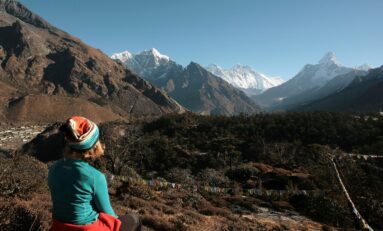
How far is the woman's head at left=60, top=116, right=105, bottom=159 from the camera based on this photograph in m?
3.74

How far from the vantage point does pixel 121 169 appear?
36.4 meters

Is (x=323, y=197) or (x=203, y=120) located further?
(x=203, y=120)

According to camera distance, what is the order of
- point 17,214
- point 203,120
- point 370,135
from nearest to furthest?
point 17,214 → point 370,135 → point 203,120

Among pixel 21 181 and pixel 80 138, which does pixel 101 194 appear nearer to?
pixel 80 138

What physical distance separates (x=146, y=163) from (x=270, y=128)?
1457 inches

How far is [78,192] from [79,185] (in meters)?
0.07

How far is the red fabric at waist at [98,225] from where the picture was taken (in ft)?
12.2

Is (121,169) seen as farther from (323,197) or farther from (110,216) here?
(110,216)

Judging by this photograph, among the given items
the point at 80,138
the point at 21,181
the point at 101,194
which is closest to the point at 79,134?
the point at 80,138

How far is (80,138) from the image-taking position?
373cm

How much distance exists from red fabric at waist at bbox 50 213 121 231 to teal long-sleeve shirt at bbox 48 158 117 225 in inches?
1.5

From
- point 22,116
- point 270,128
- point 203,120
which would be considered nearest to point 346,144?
point 270,128

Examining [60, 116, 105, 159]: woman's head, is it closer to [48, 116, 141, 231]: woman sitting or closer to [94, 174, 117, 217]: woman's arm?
[48, 116, 141, 231]: woman sitting

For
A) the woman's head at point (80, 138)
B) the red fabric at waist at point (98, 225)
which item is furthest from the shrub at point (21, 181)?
the woman's head at point (80, 138)
